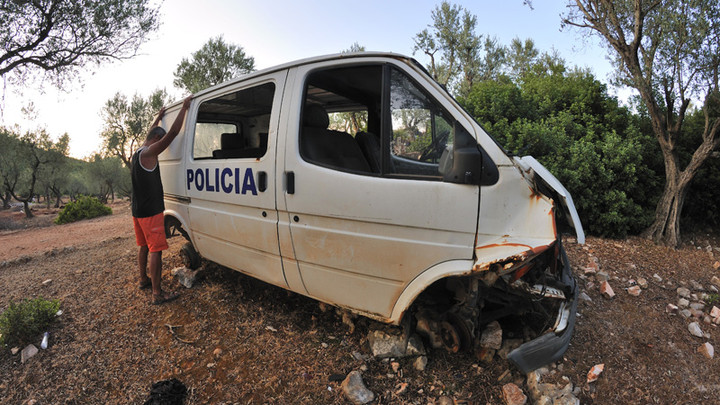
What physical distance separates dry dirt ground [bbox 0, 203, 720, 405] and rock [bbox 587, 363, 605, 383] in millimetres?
40

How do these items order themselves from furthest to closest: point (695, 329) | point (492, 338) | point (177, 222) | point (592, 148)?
point (592, 148) → point (177, 222) → point (695, 329) → point (492, 338)

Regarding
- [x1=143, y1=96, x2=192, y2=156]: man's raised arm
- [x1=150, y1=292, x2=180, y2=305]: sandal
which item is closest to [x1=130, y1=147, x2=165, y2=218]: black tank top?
[x1=143, y1=96, x2=192, y2=156]: man's raised arm

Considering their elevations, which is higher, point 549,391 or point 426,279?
point 426,279

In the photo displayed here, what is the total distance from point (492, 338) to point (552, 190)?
4.09ft

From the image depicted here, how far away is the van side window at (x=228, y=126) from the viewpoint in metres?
3.25

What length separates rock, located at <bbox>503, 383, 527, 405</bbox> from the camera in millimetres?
2281

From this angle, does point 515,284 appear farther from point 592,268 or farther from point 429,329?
point 592,268

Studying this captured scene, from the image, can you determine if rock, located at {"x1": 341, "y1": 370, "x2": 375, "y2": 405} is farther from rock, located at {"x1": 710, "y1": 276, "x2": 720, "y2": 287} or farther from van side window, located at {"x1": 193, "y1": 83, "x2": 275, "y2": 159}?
rock, located at {"x1": 710, "y1": 276, "x2": 720, "y2": 287}

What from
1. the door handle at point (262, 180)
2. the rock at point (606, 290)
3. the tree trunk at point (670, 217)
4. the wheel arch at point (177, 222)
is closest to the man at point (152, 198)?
the wheel arch at point (177, 222)

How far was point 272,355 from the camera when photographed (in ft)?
9.16

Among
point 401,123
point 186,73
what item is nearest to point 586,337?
point 401,123

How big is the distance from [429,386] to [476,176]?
159 cm

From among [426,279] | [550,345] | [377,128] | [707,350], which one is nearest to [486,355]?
[550,345]

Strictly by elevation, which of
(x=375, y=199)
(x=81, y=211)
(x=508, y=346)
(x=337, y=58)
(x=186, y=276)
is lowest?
(x=81, y=211)
